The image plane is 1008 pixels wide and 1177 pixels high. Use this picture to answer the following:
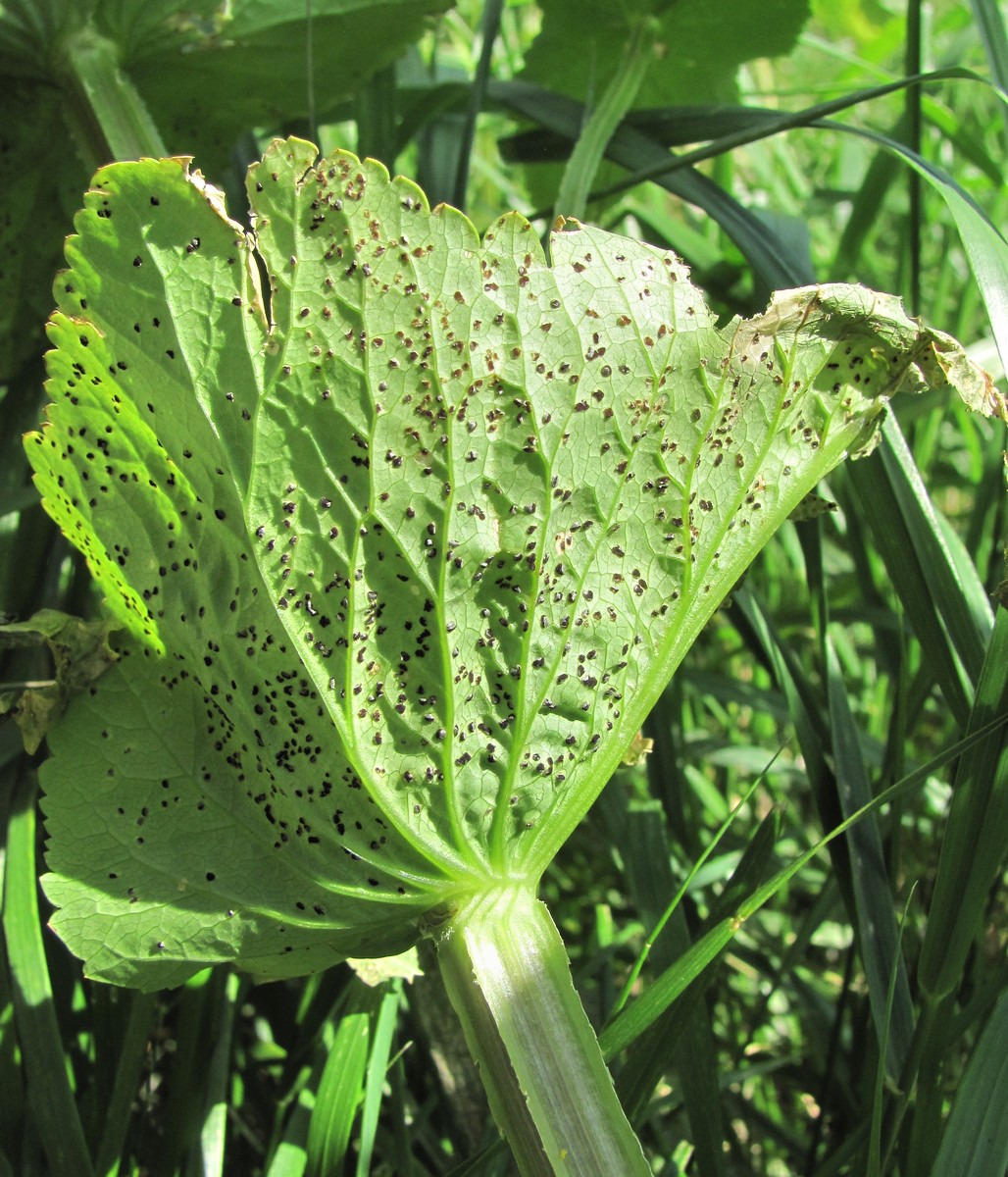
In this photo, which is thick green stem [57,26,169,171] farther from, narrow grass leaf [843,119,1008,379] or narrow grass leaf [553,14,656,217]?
narrow grass leaf [843,119,1008,379]

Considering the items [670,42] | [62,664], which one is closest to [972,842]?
[62,664]

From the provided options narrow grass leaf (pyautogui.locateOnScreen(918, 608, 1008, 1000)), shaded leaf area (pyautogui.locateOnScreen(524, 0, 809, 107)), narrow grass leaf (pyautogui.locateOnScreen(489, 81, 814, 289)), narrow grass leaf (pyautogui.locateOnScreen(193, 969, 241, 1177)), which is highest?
shaded leaf area (pyautogui.locateOnScreen(524, 0, 809, 107))

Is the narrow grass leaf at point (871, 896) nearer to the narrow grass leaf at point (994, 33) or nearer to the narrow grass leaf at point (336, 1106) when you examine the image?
the narrow grass leaf at point (336, 1106)

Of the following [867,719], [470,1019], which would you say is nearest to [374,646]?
[470,1019]

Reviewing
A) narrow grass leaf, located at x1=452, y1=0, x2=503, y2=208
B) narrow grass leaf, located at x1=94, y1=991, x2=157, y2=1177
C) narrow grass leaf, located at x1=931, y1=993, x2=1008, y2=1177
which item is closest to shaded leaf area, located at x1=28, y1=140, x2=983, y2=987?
narrow grass leaf, located at x1=94, y1=991, x2=157, y2=1177

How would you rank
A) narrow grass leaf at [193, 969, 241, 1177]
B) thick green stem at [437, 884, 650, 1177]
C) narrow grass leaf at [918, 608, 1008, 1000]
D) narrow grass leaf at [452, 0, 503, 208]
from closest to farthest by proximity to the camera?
1. thick green stem at [437, 884, 650, 1177]
2. narrow grass leaf at [918, 608, 1008, 1000]
3. narrow grass leaf at [193, 969, 241, 1177]
4. narrow grass leaf at [452, 0, 503, 208]

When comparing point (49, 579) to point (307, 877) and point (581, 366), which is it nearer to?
point (307, 877)

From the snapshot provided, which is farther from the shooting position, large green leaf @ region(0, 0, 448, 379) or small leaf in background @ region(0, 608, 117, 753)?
large green leaf @ region(0, 0, 448, 379)
